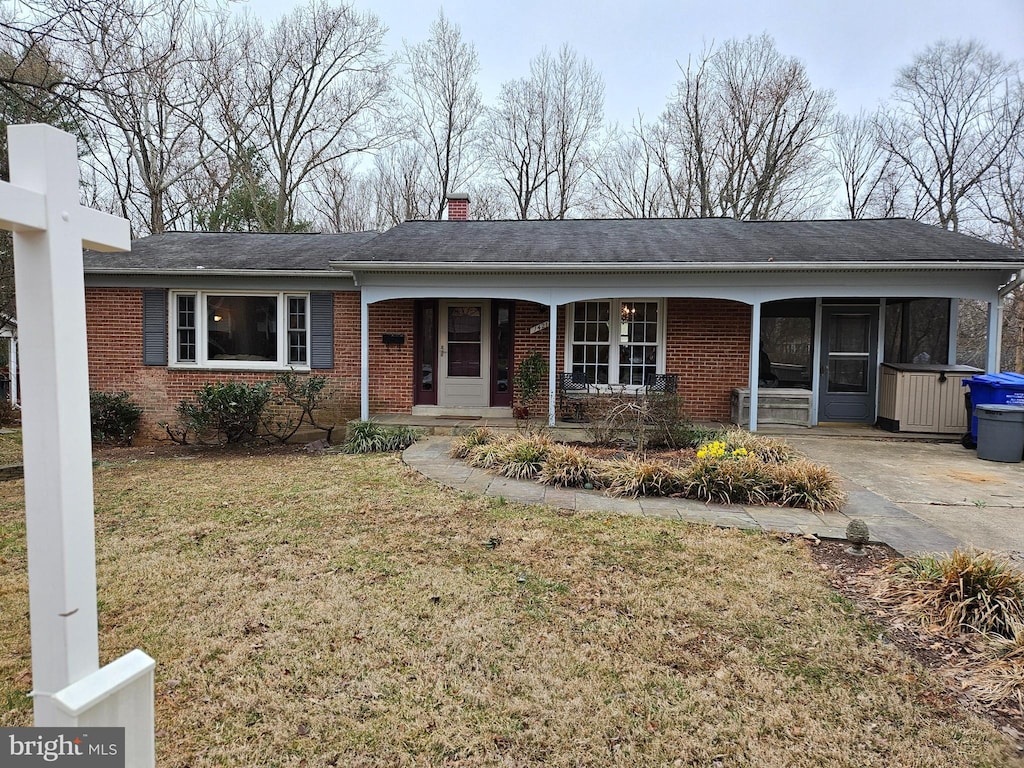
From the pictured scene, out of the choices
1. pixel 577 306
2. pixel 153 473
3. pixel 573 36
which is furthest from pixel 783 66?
pixel 153 473

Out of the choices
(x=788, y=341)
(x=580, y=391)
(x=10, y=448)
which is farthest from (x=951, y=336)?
(x=10, y=448)

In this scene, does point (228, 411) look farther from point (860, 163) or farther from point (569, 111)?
point (860, 163)

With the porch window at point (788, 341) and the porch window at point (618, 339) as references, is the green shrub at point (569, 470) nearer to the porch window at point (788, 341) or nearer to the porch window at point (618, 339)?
the porch window at point (618, 339)

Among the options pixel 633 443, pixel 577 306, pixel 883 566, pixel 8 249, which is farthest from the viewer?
pixel 8 249

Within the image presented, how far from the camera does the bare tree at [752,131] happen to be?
65.5 ft

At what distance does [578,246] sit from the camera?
372 inches

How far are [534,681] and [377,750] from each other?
30.1 inches

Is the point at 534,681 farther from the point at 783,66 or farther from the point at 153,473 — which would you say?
the point at 783,66

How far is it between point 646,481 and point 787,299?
17.0 ft

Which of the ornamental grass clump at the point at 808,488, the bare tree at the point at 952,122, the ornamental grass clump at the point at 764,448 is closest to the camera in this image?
the ornamental grass clump at the point at 808,488

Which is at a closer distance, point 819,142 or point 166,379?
point 166,379

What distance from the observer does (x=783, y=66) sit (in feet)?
65.4

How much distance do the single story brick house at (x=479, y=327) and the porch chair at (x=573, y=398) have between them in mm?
319

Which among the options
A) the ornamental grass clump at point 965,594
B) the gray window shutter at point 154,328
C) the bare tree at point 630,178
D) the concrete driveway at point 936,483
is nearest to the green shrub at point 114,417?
the gray window shutter at point 154,328
